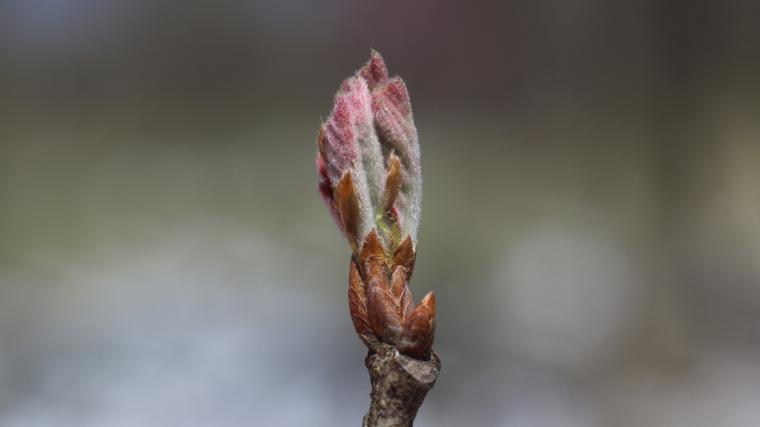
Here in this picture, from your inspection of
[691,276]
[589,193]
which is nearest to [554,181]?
[589,193]

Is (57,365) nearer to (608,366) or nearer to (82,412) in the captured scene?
(82,412)

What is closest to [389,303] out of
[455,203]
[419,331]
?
[419,331]

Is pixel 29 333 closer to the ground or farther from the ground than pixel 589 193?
closer to the ground

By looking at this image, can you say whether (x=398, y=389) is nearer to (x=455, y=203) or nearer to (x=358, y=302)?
(x=358, y=302)

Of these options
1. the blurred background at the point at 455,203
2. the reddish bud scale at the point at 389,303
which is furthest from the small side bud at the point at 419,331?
the blurred background at the point at 455,203

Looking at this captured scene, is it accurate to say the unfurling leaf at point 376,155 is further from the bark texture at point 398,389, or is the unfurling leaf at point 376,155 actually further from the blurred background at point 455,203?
the blurred background at point 455,203

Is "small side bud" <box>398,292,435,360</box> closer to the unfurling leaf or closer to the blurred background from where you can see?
the unfurling leaf

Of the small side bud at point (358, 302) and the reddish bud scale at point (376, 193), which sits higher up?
the reddish bud scale at point (376, 193)

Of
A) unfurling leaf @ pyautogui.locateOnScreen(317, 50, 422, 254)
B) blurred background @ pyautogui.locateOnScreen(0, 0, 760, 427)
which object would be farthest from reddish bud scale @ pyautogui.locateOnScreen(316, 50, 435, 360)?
blurred background @ pyautogui.locateOnScreen(0, 0, 760, 427)
